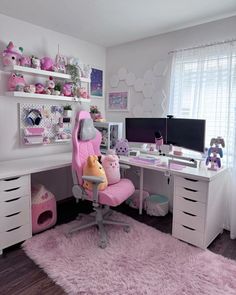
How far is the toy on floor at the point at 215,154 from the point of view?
2.23 meters

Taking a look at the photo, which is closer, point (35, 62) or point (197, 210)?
point (197, 210)

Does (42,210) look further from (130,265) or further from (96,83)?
(96,83)

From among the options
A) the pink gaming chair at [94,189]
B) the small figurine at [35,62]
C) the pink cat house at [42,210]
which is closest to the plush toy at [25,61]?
the small figurine at [35,62]

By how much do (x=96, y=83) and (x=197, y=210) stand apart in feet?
7.52

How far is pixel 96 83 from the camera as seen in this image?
3.41 metres

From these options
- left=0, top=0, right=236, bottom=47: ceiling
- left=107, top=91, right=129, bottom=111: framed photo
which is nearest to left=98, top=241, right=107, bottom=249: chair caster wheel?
left=107, top=91, right=129, bottom=111: framed photo

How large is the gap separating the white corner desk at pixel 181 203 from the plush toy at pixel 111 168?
1.59 ft

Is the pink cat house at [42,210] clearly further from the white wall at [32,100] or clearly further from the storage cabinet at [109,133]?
the storage cabinet at [109,133]

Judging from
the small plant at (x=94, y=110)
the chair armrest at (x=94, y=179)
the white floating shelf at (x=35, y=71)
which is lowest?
the chair armrest at (x=94, y=179)

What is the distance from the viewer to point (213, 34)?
2.45 m

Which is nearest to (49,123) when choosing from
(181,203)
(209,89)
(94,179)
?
(94,179)

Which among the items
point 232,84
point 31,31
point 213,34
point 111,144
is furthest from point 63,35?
point 232,84

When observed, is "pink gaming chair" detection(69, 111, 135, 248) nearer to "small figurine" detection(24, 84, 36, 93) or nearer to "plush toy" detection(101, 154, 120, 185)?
"plush toy" detection(101, 154, 120, 185)

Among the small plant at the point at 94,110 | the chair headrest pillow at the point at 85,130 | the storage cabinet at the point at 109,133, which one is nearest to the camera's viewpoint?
the chair headrest pillow at the point at 85,130
